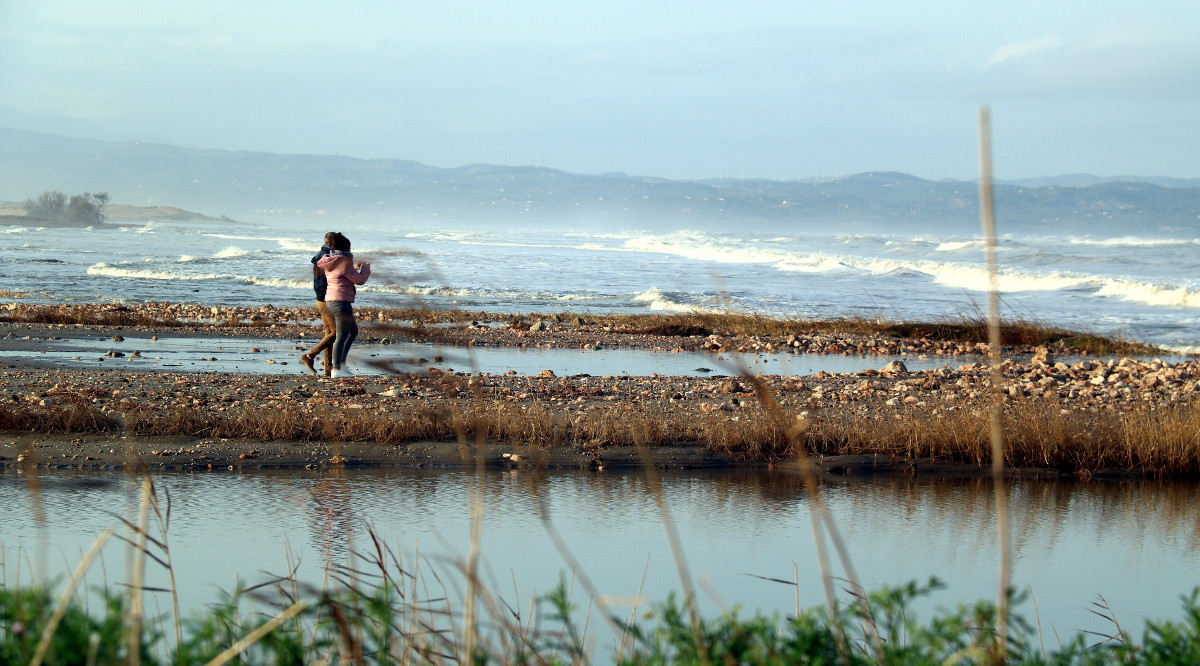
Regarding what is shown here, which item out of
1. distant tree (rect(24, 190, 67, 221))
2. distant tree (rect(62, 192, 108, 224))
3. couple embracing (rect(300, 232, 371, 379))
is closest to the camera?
couple embracing (rect(300, 232, 371, 379))

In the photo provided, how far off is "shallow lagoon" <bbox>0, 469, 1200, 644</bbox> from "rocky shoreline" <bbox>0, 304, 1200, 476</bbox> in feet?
1.06

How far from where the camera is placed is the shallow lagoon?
6465 millimetres

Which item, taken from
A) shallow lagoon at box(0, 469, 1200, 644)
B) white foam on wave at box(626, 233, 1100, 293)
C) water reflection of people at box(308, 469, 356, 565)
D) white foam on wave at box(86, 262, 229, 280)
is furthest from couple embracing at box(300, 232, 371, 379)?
white foam on wave at box(86, 262, 229, 280)

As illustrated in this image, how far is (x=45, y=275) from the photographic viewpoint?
3762 cm

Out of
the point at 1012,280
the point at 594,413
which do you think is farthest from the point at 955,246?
the point at 594,413

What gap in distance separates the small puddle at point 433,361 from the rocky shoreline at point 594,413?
0.93 metres

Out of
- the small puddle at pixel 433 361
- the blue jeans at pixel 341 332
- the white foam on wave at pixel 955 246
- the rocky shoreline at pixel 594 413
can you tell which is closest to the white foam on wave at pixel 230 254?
the small puddle at pixel 433 361

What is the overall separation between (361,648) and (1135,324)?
93.5 feet

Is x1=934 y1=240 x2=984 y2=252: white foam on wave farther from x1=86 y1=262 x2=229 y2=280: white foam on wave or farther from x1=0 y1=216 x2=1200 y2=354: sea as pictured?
x1=86 y1=262 x2=229 y2=280: white foam on wave

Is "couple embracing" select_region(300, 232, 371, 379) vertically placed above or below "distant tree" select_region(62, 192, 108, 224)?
below

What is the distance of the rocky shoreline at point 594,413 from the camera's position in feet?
31.2

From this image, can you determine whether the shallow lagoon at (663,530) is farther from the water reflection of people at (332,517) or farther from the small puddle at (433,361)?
the small puddle at (433,361)

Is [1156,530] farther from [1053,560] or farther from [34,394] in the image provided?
[34,394]

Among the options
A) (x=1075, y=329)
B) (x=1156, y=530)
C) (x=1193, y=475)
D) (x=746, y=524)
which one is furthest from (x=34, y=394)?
(x=1075, y=329)
